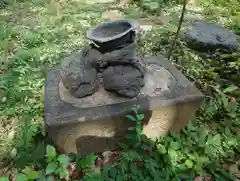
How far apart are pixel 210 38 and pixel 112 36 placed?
2305mm

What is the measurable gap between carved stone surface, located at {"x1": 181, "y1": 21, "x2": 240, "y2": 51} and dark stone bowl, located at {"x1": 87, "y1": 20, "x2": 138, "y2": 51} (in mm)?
1956

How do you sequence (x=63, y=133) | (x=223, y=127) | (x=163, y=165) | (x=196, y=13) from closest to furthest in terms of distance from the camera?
1. (x=63, y=133)
2. (x=163, y=165)
3. (x=223, y=127)
4. (x=196, y=13)

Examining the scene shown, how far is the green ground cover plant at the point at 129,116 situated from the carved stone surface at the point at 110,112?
0.39ft

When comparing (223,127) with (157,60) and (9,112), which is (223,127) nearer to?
(157,60)

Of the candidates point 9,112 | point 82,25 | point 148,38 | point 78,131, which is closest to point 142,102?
point 78,131

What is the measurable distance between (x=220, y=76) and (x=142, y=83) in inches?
58.3

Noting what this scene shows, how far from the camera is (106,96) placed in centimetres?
187

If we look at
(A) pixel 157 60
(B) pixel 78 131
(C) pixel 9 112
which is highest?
(A) pixel 157 60

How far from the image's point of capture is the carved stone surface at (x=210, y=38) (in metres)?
Result: 3.38

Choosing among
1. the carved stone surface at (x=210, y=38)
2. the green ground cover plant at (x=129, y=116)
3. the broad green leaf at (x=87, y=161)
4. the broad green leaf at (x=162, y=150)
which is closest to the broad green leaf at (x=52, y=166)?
the green ground cover plant at (x=129, y=116)

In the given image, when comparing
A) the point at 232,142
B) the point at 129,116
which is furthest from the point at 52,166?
the point at 232,142

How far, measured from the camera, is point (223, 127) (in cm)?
232

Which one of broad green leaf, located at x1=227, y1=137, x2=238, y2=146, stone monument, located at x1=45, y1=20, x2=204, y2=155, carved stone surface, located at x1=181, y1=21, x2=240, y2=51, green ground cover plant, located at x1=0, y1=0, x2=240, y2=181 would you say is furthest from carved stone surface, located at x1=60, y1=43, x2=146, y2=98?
carved stone surface, located at x1=181, y1=21, x2=240, y2=51

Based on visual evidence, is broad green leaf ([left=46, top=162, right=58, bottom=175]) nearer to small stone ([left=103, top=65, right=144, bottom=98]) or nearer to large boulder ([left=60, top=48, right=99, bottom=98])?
large boulder ([left=60, top=48, right=99, bottom=98])
